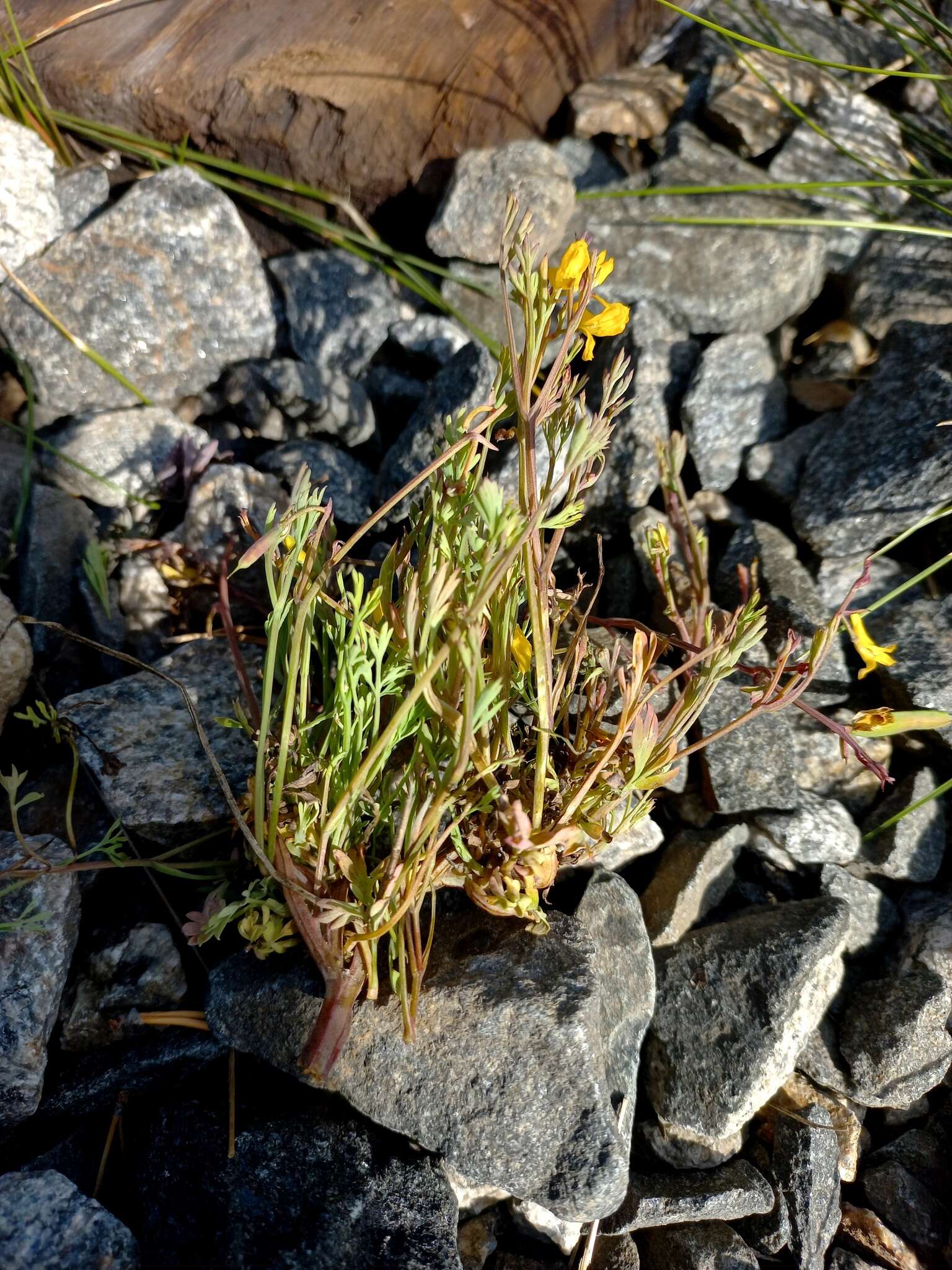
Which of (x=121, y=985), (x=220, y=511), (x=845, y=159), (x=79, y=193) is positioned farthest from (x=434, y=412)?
(x=845, y=159)

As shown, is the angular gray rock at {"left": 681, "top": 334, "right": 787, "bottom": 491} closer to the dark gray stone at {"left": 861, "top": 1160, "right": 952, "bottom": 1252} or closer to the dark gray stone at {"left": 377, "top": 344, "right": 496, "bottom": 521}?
the dark gray stone at {"left": 377, "top": 344, "right": 496, "bottom": 521}

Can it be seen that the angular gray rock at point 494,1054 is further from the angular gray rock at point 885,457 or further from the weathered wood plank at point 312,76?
the weathered wood plank at point 312,76

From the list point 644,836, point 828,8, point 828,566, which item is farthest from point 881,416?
point 828,8

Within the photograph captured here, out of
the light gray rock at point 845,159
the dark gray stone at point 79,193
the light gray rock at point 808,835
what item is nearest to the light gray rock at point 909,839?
the light gray rock at point 808,835

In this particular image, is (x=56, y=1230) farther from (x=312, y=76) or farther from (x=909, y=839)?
(x=312, y=76)

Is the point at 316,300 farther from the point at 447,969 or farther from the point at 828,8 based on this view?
the point at 828,8

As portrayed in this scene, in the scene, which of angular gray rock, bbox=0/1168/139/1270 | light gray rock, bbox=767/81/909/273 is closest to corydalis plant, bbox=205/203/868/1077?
angular gray rock, bbox=0/1168/139/1270
